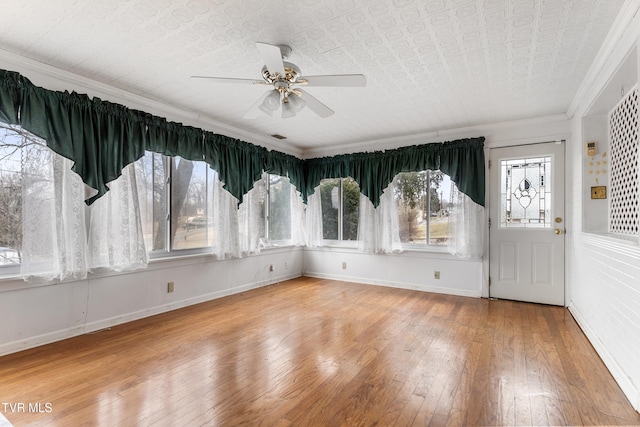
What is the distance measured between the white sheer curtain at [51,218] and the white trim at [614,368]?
13.7ft

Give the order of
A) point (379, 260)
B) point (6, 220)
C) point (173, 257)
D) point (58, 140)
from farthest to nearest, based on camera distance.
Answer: point (379, 260), point (173, 257), point (58, 140), point (6, 220)

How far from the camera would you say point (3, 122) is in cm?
248

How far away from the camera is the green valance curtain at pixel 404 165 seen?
4375mm

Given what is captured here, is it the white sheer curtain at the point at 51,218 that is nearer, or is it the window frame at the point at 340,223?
the white sheer curtain at the point at 51,218

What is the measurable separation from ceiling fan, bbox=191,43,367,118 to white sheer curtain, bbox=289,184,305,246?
113 inches

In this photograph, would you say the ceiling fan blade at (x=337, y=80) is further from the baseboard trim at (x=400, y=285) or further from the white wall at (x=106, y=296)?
the baseboard trim at (x=400, y=285)

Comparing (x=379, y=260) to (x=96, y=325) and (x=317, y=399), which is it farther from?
(x=96, y=325)

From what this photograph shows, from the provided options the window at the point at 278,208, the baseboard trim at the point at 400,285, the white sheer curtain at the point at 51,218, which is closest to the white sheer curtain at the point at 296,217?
the window at the point at 278,208

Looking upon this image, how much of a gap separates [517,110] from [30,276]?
5.22 m

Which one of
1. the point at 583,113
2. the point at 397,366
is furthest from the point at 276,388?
the point at 583,113

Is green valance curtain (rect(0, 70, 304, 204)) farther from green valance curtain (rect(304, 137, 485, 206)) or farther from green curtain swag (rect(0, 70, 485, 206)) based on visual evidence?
green valance curtain (rect(304, 137, 485, 206))

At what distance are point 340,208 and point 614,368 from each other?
4.09 m

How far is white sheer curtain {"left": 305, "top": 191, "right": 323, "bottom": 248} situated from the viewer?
576 centimetres

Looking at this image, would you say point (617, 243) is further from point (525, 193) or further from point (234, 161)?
point (234, 161)
